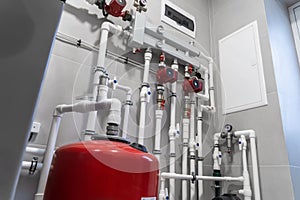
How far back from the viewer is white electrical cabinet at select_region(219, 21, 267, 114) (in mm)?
1314

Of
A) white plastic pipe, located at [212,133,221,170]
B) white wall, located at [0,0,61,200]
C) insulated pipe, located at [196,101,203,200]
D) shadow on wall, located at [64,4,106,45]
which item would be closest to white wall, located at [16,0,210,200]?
shadow on wall, located at [64,4,106,45]

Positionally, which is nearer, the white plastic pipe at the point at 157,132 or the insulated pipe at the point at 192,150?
the white plastic pipe at the point at 157,132

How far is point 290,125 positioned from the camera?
1.18m

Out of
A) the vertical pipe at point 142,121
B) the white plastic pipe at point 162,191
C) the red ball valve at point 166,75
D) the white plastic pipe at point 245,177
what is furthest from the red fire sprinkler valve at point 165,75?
→ the white plastic pipe at point 245,177

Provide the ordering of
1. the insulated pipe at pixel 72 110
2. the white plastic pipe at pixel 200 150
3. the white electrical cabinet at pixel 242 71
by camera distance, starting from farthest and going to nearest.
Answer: the white electrical cabinet at pixel 242 71, the white plastic pipe at pixel 200 150, the insulated pipe at pixel 72 110

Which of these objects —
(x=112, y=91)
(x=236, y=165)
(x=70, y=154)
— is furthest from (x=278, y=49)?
(x=70, y=154)

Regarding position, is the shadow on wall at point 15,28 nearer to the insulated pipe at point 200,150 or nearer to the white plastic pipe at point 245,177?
the insulated pipe at point 200,150

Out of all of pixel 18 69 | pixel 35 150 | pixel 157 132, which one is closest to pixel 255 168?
pixel 157 132

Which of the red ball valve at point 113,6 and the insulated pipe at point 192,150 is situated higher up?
the red ball valve at point 113,6

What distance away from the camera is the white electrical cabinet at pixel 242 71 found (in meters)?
1.31

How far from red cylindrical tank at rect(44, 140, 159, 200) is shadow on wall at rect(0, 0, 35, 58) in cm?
32

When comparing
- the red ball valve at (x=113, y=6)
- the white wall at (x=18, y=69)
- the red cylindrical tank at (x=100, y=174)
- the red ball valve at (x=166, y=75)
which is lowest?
the red cylindrical tank at (x=100, y=174)

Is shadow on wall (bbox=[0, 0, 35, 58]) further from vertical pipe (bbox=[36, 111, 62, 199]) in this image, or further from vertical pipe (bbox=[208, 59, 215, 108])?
vertical pipe (bbox=[208, 59, 215, 108])

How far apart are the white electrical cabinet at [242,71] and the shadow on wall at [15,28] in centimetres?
127
